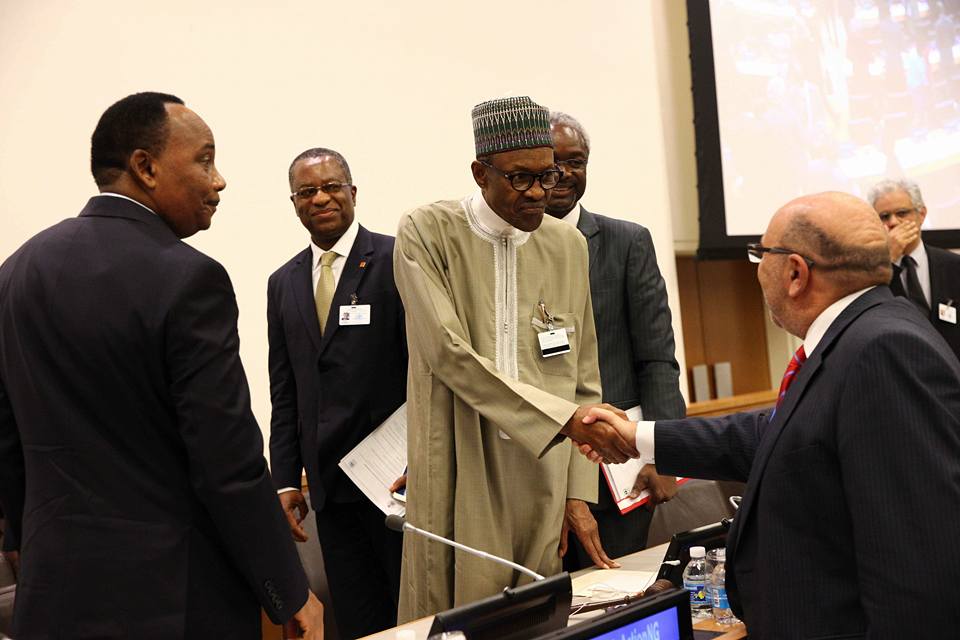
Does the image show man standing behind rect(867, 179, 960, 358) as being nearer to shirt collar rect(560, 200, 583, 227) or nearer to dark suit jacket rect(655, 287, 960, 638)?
shirt collar rect(560, 200, 583, 227)

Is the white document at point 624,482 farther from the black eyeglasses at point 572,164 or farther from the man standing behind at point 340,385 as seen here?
the black eyeglasses at point 572,164

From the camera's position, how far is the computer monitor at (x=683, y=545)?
2.36 metres

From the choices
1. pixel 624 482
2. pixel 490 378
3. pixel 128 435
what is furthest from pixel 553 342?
pixel 128 435

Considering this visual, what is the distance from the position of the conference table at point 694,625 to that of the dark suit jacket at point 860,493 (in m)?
0.32

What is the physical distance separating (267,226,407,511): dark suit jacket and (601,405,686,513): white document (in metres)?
0.67

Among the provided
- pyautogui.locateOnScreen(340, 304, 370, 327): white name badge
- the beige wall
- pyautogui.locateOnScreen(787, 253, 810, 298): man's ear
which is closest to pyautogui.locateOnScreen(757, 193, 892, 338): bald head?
pyautogui.locateOnScreen(787, 253, 810, 298): man's ear

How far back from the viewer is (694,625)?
2.39 meters

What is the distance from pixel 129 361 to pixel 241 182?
2.81 meters

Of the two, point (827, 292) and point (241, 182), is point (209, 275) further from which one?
point (241, 182)

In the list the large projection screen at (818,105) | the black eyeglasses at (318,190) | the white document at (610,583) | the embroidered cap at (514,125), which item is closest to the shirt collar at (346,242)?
the black eyeglasses at (318,190)

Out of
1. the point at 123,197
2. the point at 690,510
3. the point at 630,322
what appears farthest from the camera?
the point at 690,510

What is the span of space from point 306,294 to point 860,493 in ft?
6.39

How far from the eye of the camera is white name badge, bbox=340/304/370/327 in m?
3.00

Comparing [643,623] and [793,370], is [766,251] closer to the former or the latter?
[793,370]
